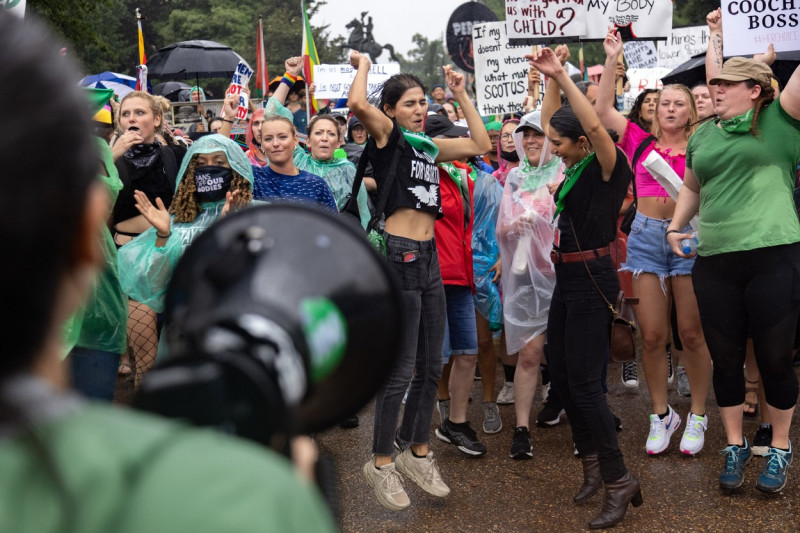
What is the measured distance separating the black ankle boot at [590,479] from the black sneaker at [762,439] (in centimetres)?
111

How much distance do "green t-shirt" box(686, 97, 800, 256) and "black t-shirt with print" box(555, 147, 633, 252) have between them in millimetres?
465

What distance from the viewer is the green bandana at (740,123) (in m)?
4.37

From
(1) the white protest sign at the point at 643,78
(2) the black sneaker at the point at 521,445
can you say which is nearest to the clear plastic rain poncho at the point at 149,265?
(2) the black sneaker at the point at 521,445

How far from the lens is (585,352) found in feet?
14.0

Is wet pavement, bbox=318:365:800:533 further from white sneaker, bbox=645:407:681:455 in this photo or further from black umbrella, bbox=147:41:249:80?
black umbrella, bbox=147:41:249:80

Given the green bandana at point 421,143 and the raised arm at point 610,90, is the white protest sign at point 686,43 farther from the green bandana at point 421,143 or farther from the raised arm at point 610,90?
the green bandana at point 421,143

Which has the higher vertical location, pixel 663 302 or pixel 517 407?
pixel 663 302

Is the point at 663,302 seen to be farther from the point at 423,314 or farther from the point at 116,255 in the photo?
the point at 116,255

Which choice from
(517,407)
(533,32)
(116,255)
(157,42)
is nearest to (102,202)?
(116,255)

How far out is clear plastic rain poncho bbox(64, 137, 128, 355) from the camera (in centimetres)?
375

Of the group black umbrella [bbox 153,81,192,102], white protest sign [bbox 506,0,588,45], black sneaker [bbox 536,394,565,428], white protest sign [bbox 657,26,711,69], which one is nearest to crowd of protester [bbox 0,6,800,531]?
black sneaker [bbox 536,394,565,428]

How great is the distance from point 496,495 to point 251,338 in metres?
3.96

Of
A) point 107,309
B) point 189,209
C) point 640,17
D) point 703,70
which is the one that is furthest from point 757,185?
point 703,70

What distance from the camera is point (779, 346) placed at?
435 cm
